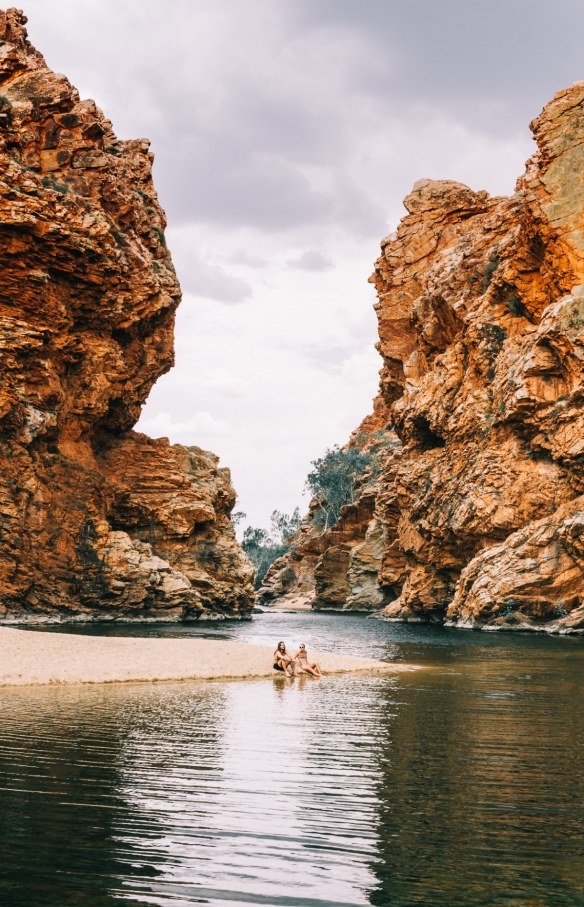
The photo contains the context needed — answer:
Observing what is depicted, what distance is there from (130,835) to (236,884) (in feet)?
5.51

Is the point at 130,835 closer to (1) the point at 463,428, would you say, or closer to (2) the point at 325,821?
(2) the point at 325,821

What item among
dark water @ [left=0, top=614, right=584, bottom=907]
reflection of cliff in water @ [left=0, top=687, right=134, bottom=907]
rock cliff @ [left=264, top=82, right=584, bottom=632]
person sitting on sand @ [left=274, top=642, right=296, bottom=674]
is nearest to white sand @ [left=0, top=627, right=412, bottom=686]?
person sitting on sand @ [left=274, top=642, right=296, bottom=674]

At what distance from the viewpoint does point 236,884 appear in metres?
6.28

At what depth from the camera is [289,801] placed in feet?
29.3

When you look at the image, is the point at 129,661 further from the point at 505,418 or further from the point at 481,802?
the point at 505,418

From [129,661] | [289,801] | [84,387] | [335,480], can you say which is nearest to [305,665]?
[129,661]

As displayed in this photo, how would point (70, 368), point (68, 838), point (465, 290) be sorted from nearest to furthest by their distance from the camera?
point (68, 838), point (70, 368), point (465, 290)

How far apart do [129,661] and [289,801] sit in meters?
17.1

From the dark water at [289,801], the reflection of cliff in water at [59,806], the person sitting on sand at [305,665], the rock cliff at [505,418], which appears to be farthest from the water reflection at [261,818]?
the rock cliff at [505,418]

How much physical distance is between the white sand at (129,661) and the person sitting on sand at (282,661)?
276 millimetres

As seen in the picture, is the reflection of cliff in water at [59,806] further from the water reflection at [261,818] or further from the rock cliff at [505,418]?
the rock cliff at [505,418]

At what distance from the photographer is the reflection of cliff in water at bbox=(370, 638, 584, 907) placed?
6.38m

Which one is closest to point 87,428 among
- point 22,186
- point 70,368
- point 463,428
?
point 70,368

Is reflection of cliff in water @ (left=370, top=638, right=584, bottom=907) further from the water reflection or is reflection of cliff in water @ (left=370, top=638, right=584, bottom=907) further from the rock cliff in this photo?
the rock cliff
